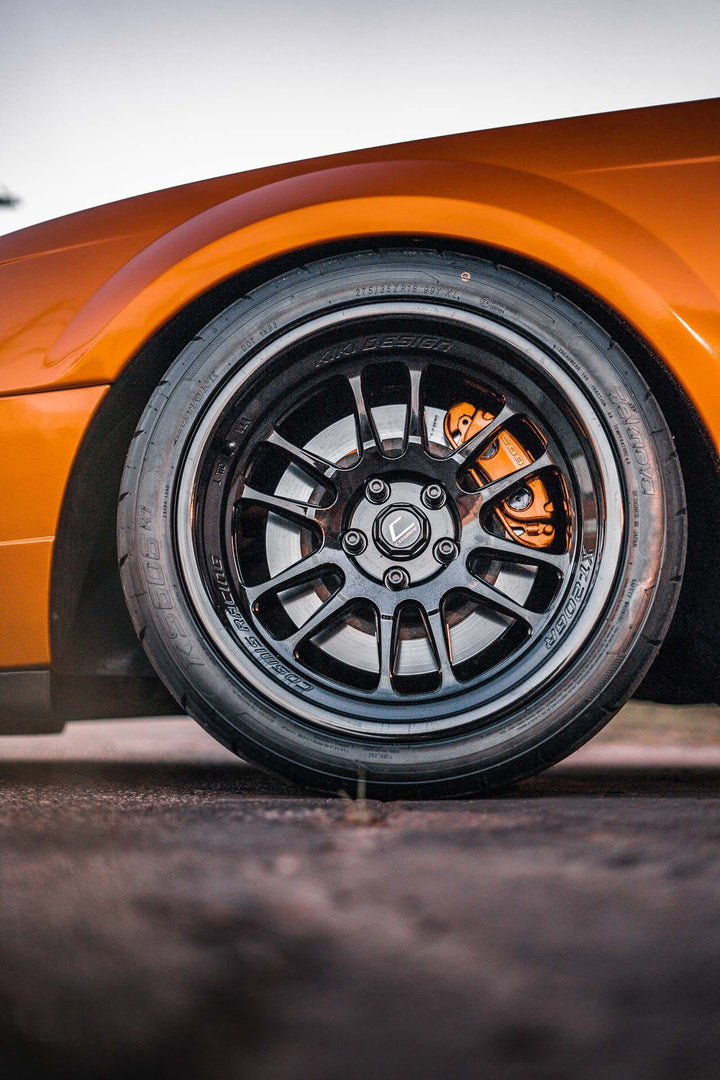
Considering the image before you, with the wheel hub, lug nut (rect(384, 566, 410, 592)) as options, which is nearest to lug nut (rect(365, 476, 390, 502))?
the wheel hub

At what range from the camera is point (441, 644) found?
128 centimetres

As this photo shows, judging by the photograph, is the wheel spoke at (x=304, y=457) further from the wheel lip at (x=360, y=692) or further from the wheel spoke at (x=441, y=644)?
the wheel spoke at (x=441, y=644)

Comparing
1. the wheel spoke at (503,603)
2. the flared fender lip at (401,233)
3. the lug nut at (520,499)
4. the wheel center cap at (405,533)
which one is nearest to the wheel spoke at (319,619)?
the wheel center cap at (405,533)

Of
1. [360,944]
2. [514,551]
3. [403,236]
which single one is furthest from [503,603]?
[360,944]

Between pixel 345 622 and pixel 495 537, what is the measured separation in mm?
299

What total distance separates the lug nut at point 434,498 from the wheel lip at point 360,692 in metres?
0.25

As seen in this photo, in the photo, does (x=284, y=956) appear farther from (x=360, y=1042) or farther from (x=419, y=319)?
(x=419, y=319)

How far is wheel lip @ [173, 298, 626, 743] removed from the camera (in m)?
1.20

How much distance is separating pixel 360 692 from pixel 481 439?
0.47 metres

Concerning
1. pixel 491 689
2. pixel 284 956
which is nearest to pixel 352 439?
pixel 491 689

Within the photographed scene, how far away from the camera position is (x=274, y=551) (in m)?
1.39

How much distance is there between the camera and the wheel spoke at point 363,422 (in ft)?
4.37

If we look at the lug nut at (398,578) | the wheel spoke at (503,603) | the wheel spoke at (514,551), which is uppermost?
the wheel spoke at (514,551)

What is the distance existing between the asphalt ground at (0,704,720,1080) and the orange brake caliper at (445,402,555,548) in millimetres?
516
